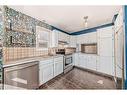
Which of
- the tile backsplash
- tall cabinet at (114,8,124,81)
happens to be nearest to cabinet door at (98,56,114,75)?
tall cabinet at (114,8,124,81)

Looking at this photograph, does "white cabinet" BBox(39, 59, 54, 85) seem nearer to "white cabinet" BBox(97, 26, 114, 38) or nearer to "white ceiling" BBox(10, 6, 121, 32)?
"white ceiling" BBox(10, 6, 121, 32)

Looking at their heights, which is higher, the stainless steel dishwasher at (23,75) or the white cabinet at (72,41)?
the white cabinet at (72,41)

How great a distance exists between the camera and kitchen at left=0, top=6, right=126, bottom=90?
5.75 ft

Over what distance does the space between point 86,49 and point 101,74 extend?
1.46m

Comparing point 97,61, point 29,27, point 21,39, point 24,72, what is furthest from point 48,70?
point 97,61

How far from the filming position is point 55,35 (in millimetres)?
3590

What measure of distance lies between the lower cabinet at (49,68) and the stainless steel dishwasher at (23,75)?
0.65ft

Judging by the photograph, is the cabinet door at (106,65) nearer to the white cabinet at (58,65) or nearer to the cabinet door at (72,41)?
the white cabinet at (58,65)

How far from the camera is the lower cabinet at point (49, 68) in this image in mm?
2369

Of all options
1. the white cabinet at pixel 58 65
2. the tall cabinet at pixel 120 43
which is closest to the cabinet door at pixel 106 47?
the tall cabinet at pixel 120 43

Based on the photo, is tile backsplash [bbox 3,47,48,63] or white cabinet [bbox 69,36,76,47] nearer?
tile backsplash [bbox 3,47,48,63]

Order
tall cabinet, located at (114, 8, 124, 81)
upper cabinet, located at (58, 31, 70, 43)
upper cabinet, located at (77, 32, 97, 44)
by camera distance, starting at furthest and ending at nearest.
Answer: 1. upper cabinet, located at (77, 32, 97, 44)
2. upper cabinet, located at (58, 31, 70, 43)
3. tall cabinet, located at (114, 8, 124, 81)
